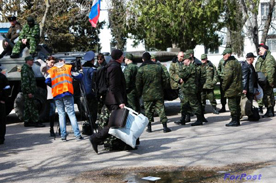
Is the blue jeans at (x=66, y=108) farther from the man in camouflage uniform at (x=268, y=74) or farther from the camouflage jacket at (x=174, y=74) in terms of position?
the man in camouflage uniform at (x=268, y=74)

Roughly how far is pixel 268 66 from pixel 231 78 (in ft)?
6.86

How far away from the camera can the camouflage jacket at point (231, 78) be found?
11523 mm

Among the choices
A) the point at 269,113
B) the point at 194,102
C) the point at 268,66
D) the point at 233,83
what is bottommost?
the point at 269,113

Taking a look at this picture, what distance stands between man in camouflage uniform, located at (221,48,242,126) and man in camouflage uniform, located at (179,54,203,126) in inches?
26.4

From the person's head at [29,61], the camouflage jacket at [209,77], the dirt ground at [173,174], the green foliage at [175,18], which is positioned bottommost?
the dirt ground at [173,174]

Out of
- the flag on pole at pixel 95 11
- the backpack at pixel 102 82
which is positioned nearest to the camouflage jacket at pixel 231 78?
the backpack at pixel 102 82

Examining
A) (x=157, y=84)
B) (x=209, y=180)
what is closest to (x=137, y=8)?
(x=157, y=84)

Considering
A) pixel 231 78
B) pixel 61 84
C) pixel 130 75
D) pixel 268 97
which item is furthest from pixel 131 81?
pixel 268 97

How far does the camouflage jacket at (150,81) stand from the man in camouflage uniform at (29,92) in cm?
302

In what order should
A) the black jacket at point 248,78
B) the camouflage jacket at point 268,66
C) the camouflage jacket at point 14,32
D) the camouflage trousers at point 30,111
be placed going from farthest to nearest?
1. the camouflage jacket at point 14,32
2. the camouflage jacket at point 268,66
3. the camouflage trousers at point 30,111
4. the black jacket at point 248,78

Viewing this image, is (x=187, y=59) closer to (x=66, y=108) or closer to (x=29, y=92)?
(x=66, y=108)

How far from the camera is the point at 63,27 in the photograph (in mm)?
36000

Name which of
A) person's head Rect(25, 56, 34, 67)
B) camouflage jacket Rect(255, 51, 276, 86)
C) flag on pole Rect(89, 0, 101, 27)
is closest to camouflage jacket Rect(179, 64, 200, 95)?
camouflage jacket Rect(255, 51, 276, 86)

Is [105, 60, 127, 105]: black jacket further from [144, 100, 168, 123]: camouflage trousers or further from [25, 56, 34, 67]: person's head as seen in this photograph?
[25, 56, 34, 67]: person's head
